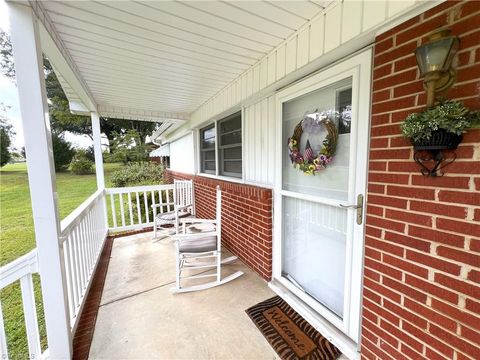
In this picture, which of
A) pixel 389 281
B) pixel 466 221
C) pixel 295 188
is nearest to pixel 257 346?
pixel 389 281

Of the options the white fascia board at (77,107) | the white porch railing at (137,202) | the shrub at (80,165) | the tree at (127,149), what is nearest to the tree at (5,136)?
the white fascia board at (77,107)

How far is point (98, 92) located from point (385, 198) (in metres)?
3.88

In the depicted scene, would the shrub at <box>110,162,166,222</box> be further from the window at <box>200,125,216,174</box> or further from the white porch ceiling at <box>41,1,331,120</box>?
the white porch ceiling at <box>41,1,331,120</box>

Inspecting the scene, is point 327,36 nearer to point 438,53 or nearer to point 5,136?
point 438,53

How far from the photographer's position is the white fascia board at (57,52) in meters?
1.46

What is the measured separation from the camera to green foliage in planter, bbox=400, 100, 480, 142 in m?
0.92

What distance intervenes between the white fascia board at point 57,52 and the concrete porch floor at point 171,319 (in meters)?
2.41

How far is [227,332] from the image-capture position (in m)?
1.82

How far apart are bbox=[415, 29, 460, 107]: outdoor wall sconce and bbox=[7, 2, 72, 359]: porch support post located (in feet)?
7.19

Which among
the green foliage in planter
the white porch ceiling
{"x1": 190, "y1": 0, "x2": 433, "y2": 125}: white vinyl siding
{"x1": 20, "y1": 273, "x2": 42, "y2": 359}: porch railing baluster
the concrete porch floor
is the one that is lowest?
the concrete porch floor

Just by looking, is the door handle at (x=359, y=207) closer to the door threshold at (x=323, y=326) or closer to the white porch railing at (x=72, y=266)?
the door threshold at (x=323, y=326)

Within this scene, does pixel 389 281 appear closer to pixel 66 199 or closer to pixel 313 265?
pixel 313 265

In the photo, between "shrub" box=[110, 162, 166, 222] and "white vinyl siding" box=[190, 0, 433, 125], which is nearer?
"white vinyl siding" box=[190, 0, 433, 125]

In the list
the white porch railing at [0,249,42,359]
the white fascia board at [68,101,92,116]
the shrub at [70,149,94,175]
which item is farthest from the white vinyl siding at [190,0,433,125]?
the shrub at [70,149,94,175]
